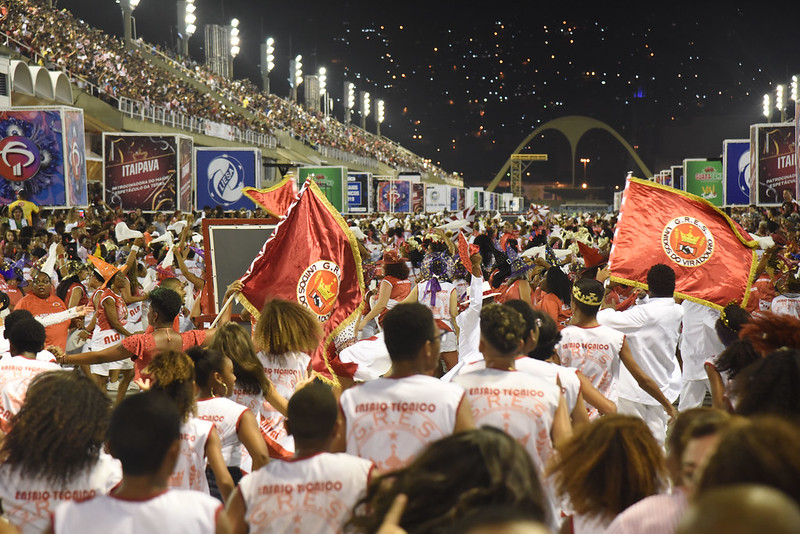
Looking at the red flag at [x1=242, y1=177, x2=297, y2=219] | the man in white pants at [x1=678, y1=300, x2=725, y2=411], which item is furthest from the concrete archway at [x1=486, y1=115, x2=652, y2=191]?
the man in white pants at [x1=678, y1=300, x2=725, y2=411]

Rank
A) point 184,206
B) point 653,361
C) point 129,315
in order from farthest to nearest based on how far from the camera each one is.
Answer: point 184,206
point 129,315
point 653,361

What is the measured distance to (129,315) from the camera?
427 inches

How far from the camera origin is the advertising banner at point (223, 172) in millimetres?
20906

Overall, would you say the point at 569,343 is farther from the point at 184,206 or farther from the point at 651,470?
the point at 184,206

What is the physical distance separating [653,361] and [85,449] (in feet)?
14.2

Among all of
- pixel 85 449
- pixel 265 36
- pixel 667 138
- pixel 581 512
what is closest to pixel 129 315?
pixel 85 449

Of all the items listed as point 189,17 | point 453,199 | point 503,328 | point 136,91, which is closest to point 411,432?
point 503,328

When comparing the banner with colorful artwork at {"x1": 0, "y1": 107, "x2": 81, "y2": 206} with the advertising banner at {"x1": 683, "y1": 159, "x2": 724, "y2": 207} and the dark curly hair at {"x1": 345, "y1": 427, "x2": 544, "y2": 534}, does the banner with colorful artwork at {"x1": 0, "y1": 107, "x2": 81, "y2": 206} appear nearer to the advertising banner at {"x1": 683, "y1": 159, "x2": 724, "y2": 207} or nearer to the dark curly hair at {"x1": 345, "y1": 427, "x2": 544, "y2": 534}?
the dark curly hair at {"x1": 345, "y1": 427, "x2": 544, "y2": 534}

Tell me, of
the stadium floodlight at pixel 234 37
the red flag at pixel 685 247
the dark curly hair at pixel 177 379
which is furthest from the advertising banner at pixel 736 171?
the stadium floodlight at pixel 234 37

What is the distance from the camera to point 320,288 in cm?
724

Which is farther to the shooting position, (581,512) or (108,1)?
(108,1)

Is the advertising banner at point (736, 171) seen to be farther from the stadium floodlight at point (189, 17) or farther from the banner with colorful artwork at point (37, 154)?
the stadium floodlight at point (189, 17)

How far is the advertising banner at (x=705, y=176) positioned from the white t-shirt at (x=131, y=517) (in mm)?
29565

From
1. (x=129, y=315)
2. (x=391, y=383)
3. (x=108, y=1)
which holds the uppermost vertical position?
(x=108, y=1)
